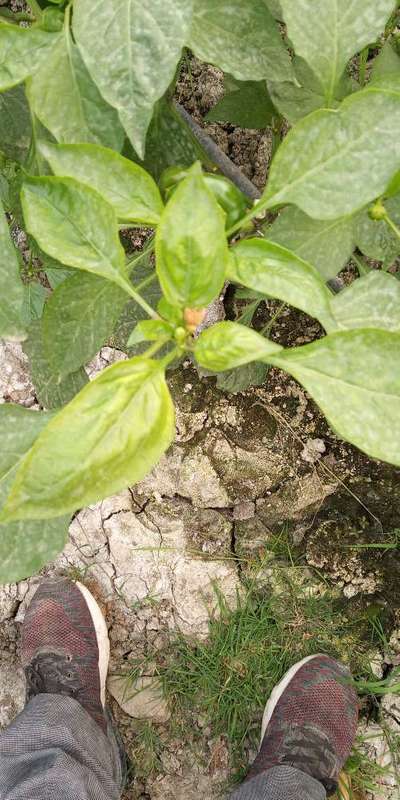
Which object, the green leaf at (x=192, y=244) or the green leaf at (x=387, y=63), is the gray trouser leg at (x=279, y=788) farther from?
the green leaf at (x=387, y=63)

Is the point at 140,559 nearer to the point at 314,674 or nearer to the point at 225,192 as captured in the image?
→ the point at 314,674

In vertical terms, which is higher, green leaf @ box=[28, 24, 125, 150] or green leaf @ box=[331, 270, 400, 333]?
green leaf @ box=[28, 24, 125, 150]

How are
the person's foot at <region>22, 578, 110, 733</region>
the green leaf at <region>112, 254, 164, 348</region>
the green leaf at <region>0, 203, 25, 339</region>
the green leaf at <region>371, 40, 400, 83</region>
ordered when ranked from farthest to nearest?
the person's foot at <region>22, 578, 110, 733</region> < the green leaf at <region>112, 254, 164, 348</region> < the green leaf at <region>371, 40, 400, 83</region> < the green leaf at <region>0, 203, 25, 339</region>

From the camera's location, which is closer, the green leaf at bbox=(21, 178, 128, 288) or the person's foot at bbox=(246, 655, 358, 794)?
the green leaf at bbox=(21, 178, 128, 288)

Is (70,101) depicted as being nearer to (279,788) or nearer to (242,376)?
(242,376)

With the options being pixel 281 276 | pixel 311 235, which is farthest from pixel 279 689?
pixel 281 276

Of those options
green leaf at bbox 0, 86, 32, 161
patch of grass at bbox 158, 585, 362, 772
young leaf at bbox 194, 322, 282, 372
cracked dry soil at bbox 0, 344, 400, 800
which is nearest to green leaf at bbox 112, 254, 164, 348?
green leaf at bbox 0, 86, 32, 161

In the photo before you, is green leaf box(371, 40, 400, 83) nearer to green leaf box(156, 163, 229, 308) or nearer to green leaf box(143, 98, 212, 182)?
green leaf box(143, 98, 212, 182)
